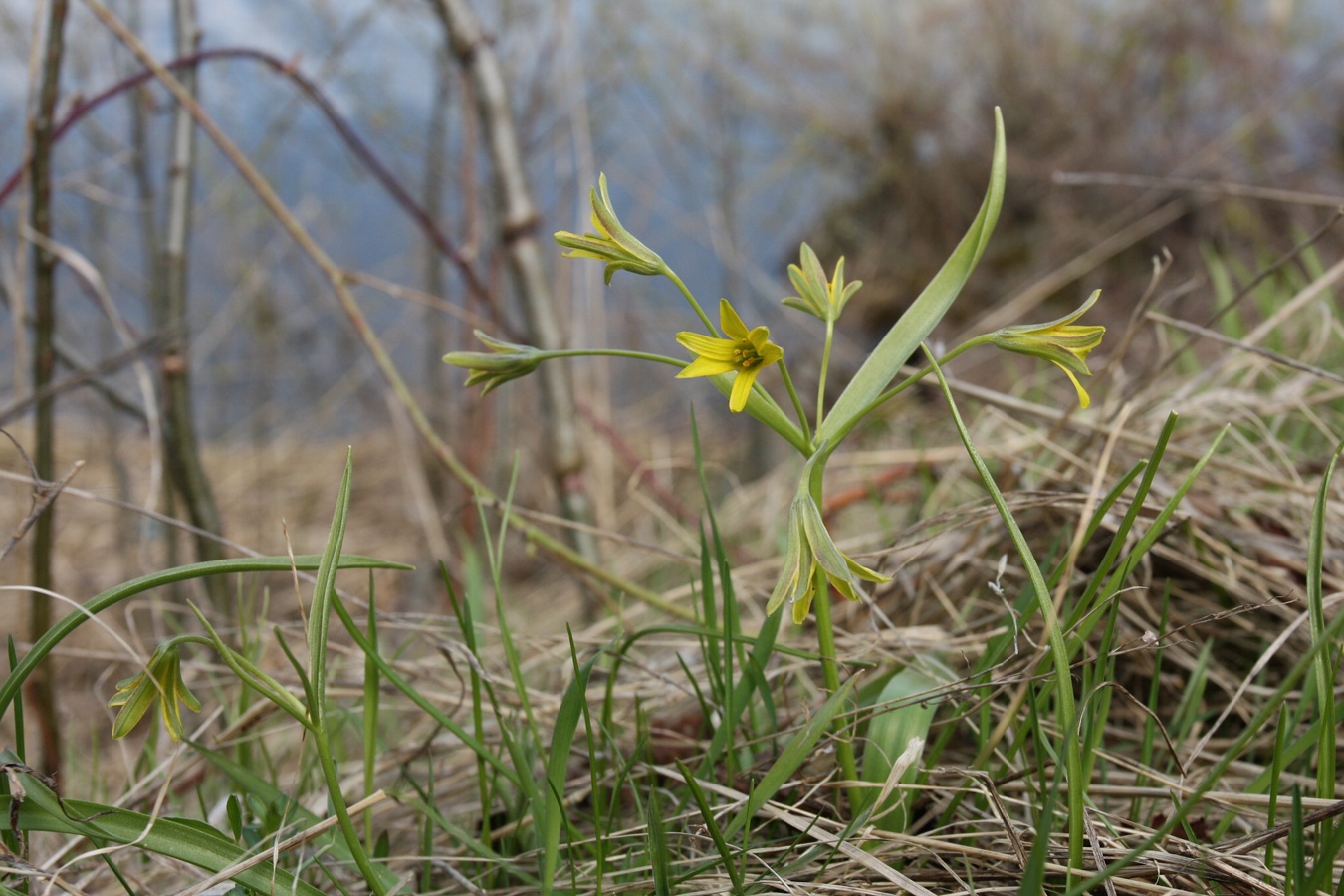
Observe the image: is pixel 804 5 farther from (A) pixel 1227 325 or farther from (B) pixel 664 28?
(A) pixel 1227 325

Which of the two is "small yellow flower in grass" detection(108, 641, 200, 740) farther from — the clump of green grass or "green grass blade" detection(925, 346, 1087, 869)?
"green grass blade" detection(925, 346, 1087, 869)

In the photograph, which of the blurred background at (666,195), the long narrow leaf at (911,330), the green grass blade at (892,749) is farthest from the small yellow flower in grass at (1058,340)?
the blurred background at (666,195)

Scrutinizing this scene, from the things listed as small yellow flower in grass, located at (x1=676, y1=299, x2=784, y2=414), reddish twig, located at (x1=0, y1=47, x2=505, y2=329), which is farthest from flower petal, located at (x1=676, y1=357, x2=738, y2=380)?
reddish twig, located at (x1=0, y1=47, x2=505, y2=329)

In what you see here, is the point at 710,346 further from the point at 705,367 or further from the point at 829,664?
the point at 829,664

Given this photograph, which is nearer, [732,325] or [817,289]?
[732,325]

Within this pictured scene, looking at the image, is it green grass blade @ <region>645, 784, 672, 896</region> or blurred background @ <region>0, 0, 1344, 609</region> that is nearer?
green grass blade @ <region>645, 784, 672, 896</region>

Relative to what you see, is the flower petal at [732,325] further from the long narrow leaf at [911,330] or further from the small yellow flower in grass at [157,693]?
the small yellow flower in grass at [157,693]

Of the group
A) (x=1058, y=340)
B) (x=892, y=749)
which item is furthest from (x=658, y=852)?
(x=1058, y=340)

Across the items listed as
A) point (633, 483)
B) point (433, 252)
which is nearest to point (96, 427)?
point (433, 252)
